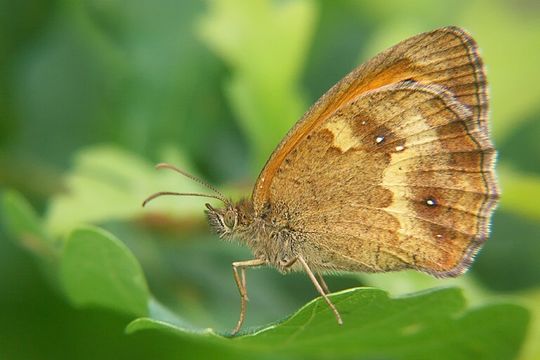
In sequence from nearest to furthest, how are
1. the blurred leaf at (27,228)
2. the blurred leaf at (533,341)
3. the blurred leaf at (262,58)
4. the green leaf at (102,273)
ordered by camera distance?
the green leaf at (102,273) → the blurred leaf at (27,228) → the blurred leaf at (533,341) → the blurred leaf at (262,58)

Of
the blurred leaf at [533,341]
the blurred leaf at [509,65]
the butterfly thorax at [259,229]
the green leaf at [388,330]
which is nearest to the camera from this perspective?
the green leaf at [388,330]

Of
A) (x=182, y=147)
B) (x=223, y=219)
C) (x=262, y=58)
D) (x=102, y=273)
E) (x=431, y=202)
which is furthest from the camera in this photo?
(x=182, y=147)

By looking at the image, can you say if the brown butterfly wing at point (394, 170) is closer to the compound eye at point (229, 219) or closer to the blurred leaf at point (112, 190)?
the compound eye at point (229, 219)

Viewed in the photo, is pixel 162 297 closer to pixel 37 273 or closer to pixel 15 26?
pixel 37 273

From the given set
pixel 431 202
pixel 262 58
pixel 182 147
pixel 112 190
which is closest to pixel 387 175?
pixel 431 202

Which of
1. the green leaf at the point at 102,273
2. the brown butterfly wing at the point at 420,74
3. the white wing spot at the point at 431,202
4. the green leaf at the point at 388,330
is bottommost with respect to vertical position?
the green leaf at the point at 388,330

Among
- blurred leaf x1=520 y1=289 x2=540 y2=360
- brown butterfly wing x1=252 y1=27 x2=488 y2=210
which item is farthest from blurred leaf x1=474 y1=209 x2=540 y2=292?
brown butterfly wing x1=252 y1=27 x2=488 y2=210

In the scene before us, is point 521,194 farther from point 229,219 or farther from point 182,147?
point 182,147

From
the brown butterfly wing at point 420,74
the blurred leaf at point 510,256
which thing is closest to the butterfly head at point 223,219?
the brown butterfly wing at point 420,74
